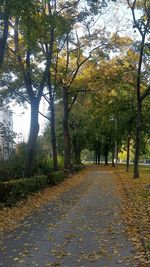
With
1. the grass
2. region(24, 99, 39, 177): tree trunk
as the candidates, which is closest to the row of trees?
region(24, 99, 39, 177): tree trunk

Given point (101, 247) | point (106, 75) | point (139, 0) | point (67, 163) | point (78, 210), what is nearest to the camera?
point (101, 247)

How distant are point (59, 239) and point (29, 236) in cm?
87

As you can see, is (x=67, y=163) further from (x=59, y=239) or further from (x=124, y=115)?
(x=59, y=239)

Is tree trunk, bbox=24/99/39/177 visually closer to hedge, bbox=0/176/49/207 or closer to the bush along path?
hedge, bbox=0/176/49/207

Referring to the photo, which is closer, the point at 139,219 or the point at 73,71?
the point at 139,219

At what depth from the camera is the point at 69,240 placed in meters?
10.3

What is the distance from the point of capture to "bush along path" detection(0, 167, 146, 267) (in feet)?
27.6

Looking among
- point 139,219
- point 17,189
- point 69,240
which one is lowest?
point 69,240

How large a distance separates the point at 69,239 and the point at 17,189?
306 inches

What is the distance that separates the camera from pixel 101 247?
948cm

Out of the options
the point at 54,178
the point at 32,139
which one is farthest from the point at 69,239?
the point at 54,178

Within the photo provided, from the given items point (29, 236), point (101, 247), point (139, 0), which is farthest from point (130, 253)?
point (139, 0)

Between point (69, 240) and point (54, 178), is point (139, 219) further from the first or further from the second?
point (54, 178)

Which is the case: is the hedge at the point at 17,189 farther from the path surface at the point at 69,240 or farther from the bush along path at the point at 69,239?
the path surface at the point at 69,240
